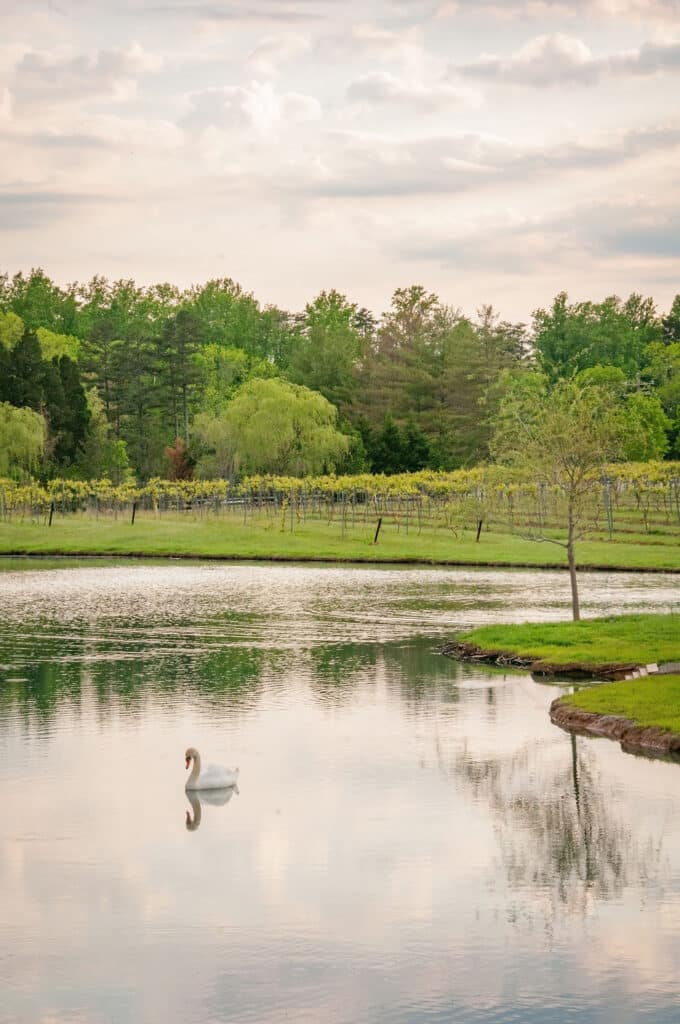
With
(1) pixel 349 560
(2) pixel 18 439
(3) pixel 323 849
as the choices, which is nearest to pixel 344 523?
(1) pixel 349 560

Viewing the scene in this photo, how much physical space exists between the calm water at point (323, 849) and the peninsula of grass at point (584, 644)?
1.13 m

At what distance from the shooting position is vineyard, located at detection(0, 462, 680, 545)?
252ft

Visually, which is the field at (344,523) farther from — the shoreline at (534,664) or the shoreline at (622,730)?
the shoreline at (622,730)

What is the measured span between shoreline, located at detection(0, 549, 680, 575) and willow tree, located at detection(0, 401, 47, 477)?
17.9 metres

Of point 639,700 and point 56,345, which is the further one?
point 56,345

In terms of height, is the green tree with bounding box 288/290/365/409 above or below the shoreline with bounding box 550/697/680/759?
above

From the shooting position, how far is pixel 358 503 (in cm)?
10406

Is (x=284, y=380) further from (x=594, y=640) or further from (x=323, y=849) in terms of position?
(x=323, y=849)

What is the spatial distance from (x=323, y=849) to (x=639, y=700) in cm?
948

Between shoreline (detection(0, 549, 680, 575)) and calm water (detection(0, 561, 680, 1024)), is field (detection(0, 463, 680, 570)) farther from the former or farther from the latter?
calm water (detection(0, 561, 680, 1024))

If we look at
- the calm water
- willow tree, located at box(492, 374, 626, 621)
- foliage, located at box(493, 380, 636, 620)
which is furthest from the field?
the calm water

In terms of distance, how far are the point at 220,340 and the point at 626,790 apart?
139 metres

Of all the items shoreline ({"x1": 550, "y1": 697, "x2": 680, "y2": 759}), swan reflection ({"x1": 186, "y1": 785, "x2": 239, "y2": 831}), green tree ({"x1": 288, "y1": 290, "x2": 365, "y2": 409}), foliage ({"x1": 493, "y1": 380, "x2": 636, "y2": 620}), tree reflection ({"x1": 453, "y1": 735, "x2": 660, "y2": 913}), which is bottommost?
tree reflection ({"x1": 453, "y1": 735, "x2": 660, "y2": 913})

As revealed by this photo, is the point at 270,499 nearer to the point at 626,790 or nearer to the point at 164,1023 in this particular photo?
the point at 626,790
